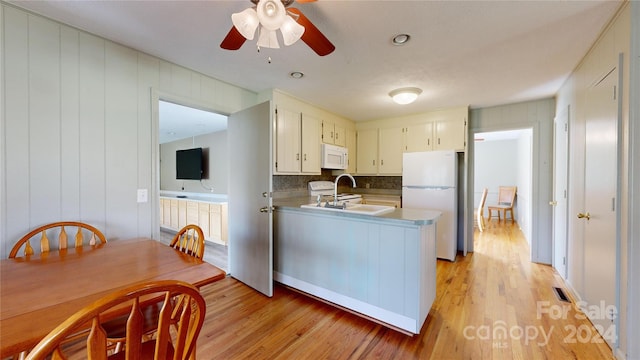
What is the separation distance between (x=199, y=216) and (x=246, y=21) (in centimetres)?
426

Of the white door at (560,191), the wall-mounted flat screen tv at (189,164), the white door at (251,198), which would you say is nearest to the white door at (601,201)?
the white door at (560,191)

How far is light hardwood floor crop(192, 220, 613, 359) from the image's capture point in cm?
176

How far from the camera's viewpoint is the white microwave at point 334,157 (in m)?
3.87

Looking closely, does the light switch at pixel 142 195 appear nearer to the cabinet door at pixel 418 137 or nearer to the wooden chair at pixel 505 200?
the cabinet door at pixel 418 137

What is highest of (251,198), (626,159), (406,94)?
(406,94)

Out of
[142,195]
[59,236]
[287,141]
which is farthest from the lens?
[287,141]

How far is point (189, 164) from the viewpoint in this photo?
226 inches

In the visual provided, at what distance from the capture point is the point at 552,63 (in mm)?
2379

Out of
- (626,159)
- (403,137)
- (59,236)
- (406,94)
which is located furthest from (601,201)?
(59,236)

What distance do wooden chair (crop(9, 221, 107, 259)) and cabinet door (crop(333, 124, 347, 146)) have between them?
10.5 feet

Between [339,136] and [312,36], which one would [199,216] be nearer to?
[339,136]

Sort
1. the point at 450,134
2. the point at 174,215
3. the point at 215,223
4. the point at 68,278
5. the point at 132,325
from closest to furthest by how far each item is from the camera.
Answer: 1. the point at 132,325
2. the point at 68,278
3. the point at 450,134
4. the point at 215,223
5. the point at 174,215

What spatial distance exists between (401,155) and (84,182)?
157 inches

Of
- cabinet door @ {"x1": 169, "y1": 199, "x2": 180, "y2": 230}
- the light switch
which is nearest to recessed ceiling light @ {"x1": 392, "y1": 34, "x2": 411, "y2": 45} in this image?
the light switch
